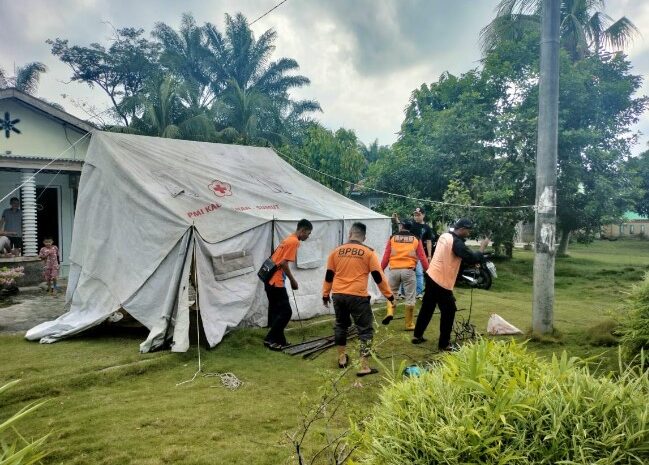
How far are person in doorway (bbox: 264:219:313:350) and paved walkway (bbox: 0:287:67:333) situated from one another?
11.9ft

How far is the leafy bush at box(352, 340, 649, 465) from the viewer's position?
1.51m

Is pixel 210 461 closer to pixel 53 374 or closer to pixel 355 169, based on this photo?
pixel 53 374

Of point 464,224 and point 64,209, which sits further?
point 64,209

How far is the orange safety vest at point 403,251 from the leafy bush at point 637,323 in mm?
2911

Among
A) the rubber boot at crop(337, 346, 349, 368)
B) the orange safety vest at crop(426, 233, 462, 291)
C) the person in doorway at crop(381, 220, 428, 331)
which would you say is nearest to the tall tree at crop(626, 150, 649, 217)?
the person in doorway at crop(381, 220, 428, 331)

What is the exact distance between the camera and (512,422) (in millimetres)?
1597

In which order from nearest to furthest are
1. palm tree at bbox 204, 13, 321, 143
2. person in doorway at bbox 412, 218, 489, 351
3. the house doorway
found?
person in doorway at bbox 412, 218, 489, 351 → the house doorway → palm tree at bbox 204, 13, 321, 143

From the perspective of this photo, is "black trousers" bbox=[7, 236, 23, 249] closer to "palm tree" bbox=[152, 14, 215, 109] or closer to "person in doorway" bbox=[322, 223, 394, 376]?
"person in doorway" bbox=[322, 223, 394, 376]

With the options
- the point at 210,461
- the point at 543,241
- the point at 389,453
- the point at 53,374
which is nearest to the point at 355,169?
the point at 543,241

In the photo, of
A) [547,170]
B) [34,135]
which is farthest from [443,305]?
[34,135]

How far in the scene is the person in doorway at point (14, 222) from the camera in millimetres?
10318

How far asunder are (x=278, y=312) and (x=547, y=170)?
4.00m

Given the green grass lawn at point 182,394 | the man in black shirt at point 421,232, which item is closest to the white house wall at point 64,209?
the green grass lawn at point 182,394

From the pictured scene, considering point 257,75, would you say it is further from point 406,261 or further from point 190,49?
point 406,261
